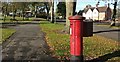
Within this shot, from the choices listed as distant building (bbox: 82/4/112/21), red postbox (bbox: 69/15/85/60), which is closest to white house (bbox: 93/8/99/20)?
distant building (bbox: 82/4/112/21)

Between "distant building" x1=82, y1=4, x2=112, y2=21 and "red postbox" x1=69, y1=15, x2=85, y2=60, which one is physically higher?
"red postbox" x1=69, y1=15, x2=85, y2=60

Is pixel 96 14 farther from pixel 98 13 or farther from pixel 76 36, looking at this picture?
pixel 76 36

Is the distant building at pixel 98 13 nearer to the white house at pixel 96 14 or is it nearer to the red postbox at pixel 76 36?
the white house at pixel 96 14

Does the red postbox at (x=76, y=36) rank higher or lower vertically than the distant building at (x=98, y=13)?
higher

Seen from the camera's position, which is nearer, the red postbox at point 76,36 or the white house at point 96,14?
the red postbox at point 76,36

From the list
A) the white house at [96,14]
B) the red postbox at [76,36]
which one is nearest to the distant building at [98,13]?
the white house at [96,14]

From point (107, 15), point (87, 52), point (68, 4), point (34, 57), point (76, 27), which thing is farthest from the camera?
point (107, 15)

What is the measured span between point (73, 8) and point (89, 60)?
10868 millimetres

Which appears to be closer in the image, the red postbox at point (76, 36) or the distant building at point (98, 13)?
the red postbox at point (76, 36)

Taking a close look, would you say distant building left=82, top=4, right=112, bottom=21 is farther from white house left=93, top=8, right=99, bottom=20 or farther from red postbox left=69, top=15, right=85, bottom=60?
red postbox left=69, top=15, right=85, bottom=60

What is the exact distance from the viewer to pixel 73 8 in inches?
764

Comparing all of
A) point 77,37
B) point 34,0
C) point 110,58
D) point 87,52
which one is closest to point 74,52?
point 77,37

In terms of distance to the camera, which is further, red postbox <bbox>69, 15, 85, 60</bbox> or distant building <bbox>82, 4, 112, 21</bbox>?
distant building <bbox>82, 4, 112, 21</bbox>

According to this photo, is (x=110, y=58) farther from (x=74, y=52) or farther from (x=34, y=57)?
(x=34, y=57)
